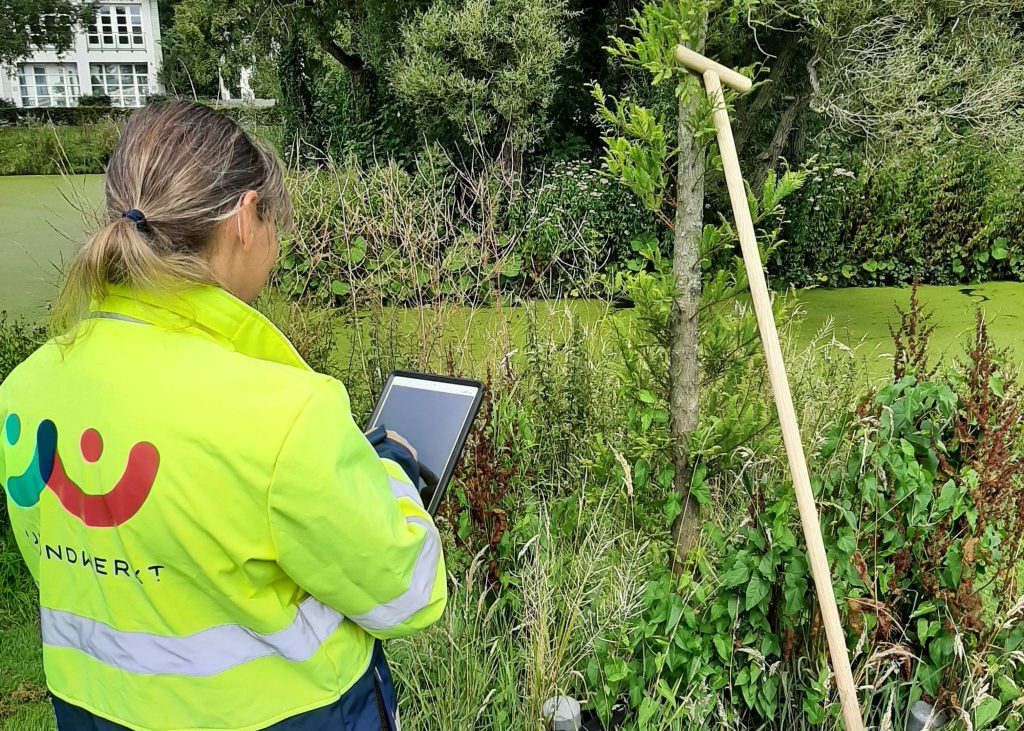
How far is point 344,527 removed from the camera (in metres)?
0.88

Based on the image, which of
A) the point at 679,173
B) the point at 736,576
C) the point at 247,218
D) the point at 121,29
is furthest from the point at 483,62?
the point at 121,29

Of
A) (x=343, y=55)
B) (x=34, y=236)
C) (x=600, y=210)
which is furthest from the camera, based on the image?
(x=34, y=236)

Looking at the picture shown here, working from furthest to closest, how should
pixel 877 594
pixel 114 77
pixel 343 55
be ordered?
pixel 114 77 < pixel 343 55 < pixel 877 594

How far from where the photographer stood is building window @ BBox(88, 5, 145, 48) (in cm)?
3673

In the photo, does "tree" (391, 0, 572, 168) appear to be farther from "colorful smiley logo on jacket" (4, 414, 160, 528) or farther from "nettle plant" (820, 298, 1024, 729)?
"colorful smiley logo on jacket" (4, 414, 160, 528)

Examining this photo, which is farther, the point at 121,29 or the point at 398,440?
the point at 121,29

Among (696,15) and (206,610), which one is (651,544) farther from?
(206,610)

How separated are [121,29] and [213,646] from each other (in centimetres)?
4362

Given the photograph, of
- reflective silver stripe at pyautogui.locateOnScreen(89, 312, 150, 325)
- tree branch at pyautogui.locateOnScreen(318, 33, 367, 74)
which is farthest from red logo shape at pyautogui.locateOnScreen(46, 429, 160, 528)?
tree branch at pyautogui.locateOnScreen(318, 33, 367, 74)

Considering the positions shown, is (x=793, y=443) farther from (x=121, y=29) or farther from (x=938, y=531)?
(x=121, y=29)

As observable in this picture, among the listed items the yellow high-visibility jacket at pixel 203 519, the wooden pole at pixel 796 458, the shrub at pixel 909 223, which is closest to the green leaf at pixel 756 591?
the wooden pole at pixel 796 458

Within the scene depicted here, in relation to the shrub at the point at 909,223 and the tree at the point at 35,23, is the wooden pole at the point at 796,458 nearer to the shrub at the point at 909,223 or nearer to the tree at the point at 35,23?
the shrub at the point at 909,223

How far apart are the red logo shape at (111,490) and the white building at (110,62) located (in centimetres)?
3976

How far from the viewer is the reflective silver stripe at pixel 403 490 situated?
105 cm
